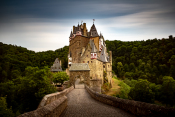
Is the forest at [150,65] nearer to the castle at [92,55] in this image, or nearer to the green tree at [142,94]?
the green tree at [142,94]

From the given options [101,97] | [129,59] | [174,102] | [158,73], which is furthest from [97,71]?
[129,59]

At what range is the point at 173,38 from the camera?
107500 millimetres

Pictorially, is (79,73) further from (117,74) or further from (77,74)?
(117,74)

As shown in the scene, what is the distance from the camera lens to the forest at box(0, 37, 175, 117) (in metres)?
27.7

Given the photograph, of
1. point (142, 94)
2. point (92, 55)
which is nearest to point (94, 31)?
point (92, 55)

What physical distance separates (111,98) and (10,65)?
193 feet

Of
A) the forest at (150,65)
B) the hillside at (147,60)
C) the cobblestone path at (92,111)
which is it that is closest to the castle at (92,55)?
the forest at (150,65)

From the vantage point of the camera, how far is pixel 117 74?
9706 cm

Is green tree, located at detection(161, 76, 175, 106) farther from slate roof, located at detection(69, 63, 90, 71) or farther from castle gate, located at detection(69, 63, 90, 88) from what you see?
slate roof, located at detection(69, 63, 90, 71)

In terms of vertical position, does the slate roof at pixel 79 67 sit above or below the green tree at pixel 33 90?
above

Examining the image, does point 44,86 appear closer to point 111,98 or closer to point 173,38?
point 111,98

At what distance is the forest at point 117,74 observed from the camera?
27702 millimetres

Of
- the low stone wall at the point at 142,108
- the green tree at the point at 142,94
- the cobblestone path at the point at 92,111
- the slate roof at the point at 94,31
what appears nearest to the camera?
the low stone wall at the point at 142,108

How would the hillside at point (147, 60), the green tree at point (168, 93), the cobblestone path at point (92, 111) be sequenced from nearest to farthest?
the cobblestone path at point (92, 111)
the green tree at point (168, 93)
the hillside at point (147, 60)
